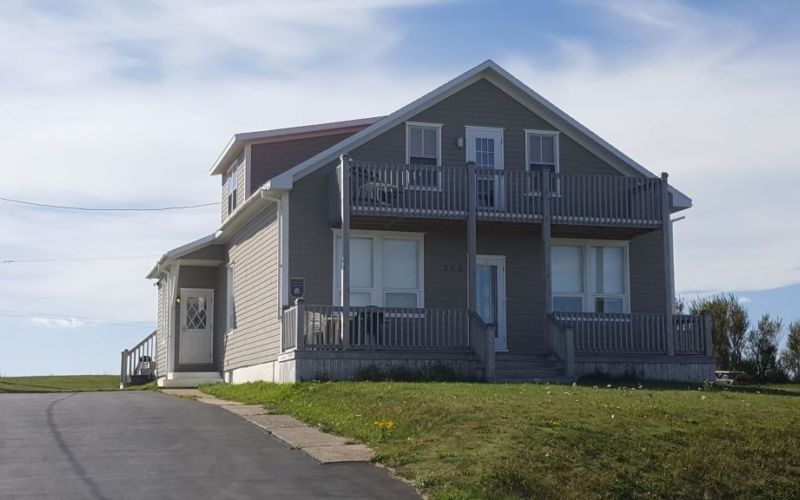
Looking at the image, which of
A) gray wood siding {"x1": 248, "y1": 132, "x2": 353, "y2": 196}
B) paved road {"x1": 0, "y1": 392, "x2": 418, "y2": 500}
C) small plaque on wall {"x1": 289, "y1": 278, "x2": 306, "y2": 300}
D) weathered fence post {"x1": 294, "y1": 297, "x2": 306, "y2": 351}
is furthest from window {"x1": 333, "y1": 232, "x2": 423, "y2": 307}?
paved road {"x1": 0, "y1": 392, "x2": 418, "y2": 500}

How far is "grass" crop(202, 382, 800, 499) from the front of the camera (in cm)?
1280

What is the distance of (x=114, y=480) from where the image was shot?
39.9ft

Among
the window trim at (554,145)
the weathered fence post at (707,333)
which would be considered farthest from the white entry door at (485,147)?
the weathered fence post at (707,333)

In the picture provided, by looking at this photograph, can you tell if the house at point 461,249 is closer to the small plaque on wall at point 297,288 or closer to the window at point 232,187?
the small plaque on wall at point 297,288

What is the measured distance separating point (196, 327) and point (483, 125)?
1080 centimetres

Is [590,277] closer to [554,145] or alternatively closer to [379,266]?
[554,145]

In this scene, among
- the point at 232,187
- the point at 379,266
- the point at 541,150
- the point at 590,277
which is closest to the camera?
the point at 379,266

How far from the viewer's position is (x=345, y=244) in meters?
22.9

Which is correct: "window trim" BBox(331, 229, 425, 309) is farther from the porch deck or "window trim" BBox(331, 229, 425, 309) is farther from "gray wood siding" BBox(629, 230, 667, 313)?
"gray wood siding" BBox(629, 230, 667, 313)

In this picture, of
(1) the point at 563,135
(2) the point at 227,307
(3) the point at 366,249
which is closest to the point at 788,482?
(3) the point at 366,249

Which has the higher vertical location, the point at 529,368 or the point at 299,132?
the point at 299,132

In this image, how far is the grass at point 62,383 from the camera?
33.8 m

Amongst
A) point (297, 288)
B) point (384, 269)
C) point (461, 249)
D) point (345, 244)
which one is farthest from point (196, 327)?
point (345, 244)

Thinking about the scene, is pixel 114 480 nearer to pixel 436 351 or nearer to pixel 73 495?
pixel 73 495
